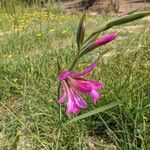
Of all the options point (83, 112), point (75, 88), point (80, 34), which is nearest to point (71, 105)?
point (75, 88)

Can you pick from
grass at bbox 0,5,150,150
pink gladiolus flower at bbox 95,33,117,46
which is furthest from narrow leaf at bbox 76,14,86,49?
grass at bbox 0,5,150,150

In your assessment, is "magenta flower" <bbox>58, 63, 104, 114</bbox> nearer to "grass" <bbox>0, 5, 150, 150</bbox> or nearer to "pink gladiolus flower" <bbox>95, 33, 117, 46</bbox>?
"pink gladiolus flower" <bbox>95, 33, 117, 46</bbox>

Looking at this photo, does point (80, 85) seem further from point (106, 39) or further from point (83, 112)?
point (83, 112)

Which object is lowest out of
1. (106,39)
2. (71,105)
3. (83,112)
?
(83,112)

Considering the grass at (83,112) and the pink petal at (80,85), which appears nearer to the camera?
the pink petal at (80,85)

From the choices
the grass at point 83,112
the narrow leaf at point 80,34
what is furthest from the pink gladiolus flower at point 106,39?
the grass at point 83,112

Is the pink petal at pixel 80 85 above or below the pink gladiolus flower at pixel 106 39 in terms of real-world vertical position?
below

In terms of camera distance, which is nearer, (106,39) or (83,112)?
(106,39)

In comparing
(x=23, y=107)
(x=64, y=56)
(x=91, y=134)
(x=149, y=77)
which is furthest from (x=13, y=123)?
(x=64, y=56)

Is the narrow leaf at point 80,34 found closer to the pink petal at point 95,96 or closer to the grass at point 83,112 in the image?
the pink petal at point 95,96

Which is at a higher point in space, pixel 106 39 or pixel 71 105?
pixel 106 39
